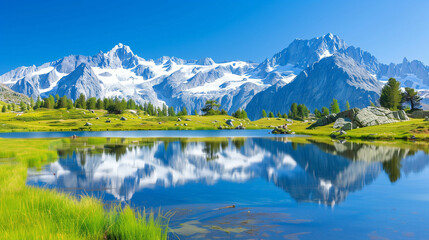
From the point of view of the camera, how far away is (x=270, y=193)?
20.0m

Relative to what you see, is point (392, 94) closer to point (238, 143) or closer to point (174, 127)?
point (238, 143)

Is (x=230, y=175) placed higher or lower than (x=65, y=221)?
lower

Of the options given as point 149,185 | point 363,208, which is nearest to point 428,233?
point 363,208

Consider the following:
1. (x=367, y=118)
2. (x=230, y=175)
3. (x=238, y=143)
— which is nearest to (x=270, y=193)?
(x=230, y=175)

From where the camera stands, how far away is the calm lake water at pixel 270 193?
12.8m

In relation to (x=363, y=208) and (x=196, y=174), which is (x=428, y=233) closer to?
(x=363, y=208)

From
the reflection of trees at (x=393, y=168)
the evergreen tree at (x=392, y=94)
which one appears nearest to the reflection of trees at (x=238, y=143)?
the reflection of trees at (x=393, y=168)

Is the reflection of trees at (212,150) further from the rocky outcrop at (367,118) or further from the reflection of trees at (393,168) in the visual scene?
the rocky outcrop at (367,118)

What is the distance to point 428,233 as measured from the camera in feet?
39.8

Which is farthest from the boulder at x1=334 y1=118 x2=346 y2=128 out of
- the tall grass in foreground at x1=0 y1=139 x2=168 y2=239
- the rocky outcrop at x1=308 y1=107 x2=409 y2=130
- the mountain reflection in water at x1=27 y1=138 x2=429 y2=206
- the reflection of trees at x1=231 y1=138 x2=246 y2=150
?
the tall grass in foreground at x1=0 y1=139 x2=168 y2=239

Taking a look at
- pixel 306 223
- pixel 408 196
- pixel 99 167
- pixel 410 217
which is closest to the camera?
pixel 306 223

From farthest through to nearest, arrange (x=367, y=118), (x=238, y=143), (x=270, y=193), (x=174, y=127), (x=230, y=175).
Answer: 1. (x=174, y=127)
2. (x=367, y=118)
3. (x=238, y=143)
4. (x=230, y=175)
5. (x=270, y=193)

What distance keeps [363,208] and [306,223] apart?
5.09 m

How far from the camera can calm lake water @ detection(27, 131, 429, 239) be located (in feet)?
42.0
